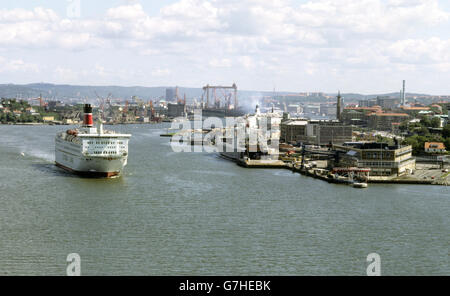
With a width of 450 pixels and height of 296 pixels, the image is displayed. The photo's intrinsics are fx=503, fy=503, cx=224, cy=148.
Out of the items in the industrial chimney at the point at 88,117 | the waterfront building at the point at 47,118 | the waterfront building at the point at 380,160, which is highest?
the industrial chimney at the point at 88,117

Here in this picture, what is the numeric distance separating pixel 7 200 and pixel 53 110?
73125 millimetres

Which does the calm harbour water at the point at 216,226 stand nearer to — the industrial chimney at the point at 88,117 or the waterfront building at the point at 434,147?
the industrial chimney at the point at 88,117

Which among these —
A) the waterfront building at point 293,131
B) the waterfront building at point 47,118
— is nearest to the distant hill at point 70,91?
the waterfront building at point 47,118

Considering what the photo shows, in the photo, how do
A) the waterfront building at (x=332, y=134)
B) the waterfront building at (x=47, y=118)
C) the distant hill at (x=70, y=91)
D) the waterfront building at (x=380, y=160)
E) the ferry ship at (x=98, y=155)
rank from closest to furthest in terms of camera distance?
the ferry ship at (x=98, y=155) → the waterfront building at (x=380, y=160) → the waterfront building at (x=332, y=134) → the waterfront building at (x=47, y=118) → the distant hill at (x=70, y=91)

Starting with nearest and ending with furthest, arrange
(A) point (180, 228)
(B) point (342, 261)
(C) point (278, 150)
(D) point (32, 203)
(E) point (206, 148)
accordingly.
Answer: (B) point (342, 261) < (A) point (180, 228) < (D) point (32, 203) < (C) point (278, 150) < (E) point (206, 148)

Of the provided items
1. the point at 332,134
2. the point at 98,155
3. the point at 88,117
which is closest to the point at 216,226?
the point at 98,155

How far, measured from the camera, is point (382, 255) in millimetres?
9828

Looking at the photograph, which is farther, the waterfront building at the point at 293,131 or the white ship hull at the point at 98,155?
the waterfront building at the point at 293,131

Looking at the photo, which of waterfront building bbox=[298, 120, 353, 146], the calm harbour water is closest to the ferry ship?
the calm harbour water

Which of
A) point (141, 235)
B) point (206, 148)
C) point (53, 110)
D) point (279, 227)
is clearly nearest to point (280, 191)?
point (279, 227)

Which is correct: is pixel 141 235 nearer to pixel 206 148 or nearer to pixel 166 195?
pixel 166 195

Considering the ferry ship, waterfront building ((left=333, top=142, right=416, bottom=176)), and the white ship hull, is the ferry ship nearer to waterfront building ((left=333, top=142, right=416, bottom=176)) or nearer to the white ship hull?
the white ship hull

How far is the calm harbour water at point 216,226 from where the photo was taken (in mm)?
9109

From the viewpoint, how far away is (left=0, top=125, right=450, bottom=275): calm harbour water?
9109mm
